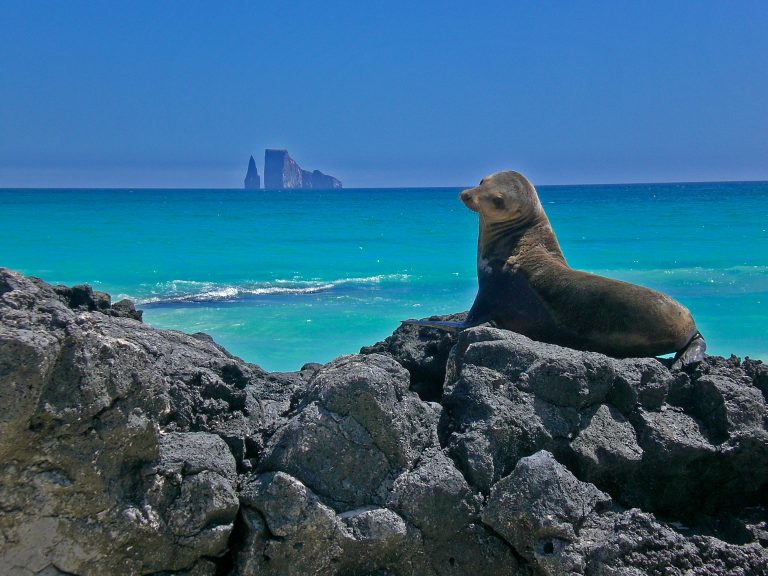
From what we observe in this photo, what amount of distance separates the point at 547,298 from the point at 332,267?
550 inches

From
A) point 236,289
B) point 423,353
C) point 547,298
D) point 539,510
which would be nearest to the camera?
point 539,510

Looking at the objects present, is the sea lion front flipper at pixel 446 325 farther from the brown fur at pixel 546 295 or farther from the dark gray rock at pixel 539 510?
the dark gray rock at pixel 539 510

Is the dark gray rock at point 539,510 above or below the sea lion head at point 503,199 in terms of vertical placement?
below

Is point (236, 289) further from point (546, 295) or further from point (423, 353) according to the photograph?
point (423, 353)

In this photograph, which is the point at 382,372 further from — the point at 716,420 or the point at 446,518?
the point at 716,420

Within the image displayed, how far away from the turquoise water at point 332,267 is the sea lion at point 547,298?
3709 millimetres

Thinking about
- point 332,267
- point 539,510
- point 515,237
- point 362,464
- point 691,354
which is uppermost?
point 515,237

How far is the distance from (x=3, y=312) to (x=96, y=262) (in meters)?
18.0

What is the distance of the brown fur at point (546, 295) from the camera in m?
4.20

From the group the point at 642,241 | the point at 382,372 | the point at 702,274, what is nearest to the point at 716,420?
the point at 382,372

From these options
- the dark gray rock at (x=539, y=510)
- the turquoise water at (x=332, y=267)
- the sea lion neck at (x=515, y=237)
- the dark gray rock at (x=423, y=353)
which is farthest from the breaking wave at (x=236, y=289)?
the dark gray rock at (x=539, y=510)

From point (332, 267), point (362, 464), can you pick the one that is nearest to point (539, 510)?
point (362, 464)

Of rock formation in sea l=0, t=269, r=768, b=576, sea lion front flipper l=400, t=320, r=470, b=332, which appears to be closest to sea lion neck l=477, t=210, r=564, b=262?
sea lion front flipper l=400, t=320, r=470, b=332

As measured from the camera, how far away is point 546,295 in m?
4.67
